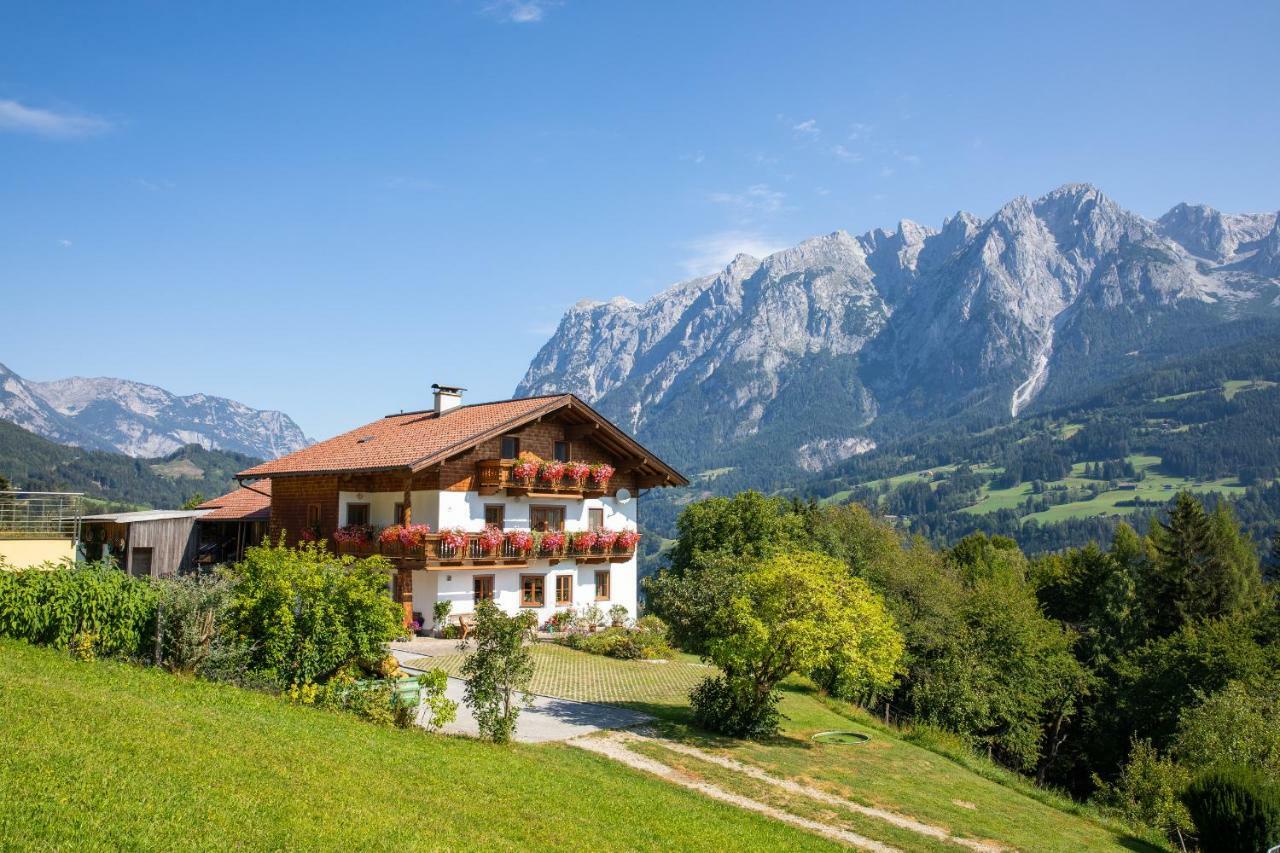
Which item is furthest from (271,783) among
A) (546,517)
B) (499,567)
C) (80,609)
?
(546,517)

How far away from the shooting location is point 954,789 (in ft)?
63.1

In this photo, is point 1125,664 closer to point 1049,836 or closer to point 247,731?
point 1049,836

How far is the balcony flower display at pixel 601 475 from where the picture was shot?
34000 millimetres

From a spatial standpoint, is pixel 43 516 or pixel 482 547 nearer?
pixel 43 516

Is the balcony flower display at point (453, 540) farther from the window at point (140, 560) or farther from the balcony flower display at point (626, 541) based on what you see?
the window at point (140, 560)

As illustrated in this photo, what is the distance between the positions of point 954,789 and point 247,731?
49.3 ft

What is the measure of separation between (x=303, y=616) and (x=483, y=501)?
49.7 feet

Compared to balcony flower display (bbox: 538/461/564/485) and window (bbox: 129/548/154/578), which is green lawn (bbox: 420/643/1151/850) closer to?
balcony flower display (bbox: 538/461/564/485)

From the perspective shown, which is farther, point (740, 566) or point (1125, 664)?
point (1125, 664)

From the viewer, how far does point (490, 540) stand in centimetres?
3036

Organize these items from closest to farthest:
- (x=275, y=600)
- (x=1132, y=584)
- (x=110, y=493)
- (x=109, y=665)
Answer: (x=109, y=665) < (x=275, y=600) < (x=1132, y=584) < (x=110, y=493)

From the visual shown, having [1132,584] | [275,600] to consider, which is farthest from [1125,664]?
[275,600]

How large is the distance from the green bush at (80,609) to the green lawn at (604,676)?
27.0 feet

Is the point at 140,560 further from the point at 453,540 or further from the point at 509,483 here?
the point at 509,483
